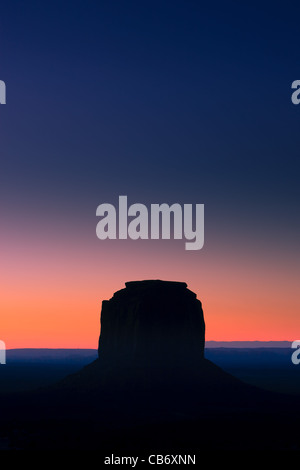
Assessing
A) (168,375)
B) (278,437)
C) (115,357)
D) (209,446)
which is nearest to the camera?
(209,446)

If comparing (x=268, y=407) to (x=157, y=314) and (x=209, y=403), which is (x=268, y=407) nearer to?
(x=209, y=403)

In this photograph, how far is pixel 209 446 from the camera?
95500 mm

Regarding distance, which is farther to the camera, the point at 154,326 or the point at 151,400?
the point at 154,326

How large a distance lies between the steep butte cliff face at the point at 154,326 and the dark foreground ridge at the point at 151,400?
21cm

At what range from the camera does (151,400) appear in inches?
4995

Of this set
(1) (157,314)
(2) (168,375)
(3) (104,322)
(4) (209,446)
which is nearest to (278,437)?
(4) (209,446)

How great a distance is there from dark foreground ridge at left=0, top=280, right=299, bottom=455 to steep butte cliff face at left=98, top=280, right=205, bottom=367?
0.21 meters

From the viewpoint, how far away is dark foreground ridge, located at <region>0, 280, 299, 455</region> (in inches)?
3918

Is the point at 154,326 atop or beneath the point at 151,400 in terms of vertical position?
atop

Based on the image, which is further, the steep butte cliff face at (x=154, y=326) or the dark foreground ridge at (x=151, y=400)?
the steep butte cliff face at (x=154, y=326)

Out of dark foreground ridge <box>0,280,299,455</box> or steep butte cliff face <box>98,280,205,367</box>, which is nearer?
dark foreground ridge <box>0,280,299,455</box>

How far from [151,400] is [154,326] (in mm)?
19838

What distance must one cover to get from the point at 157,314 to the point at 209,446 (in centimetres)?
5077

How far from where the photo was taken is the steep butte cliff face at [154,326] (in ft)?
466
